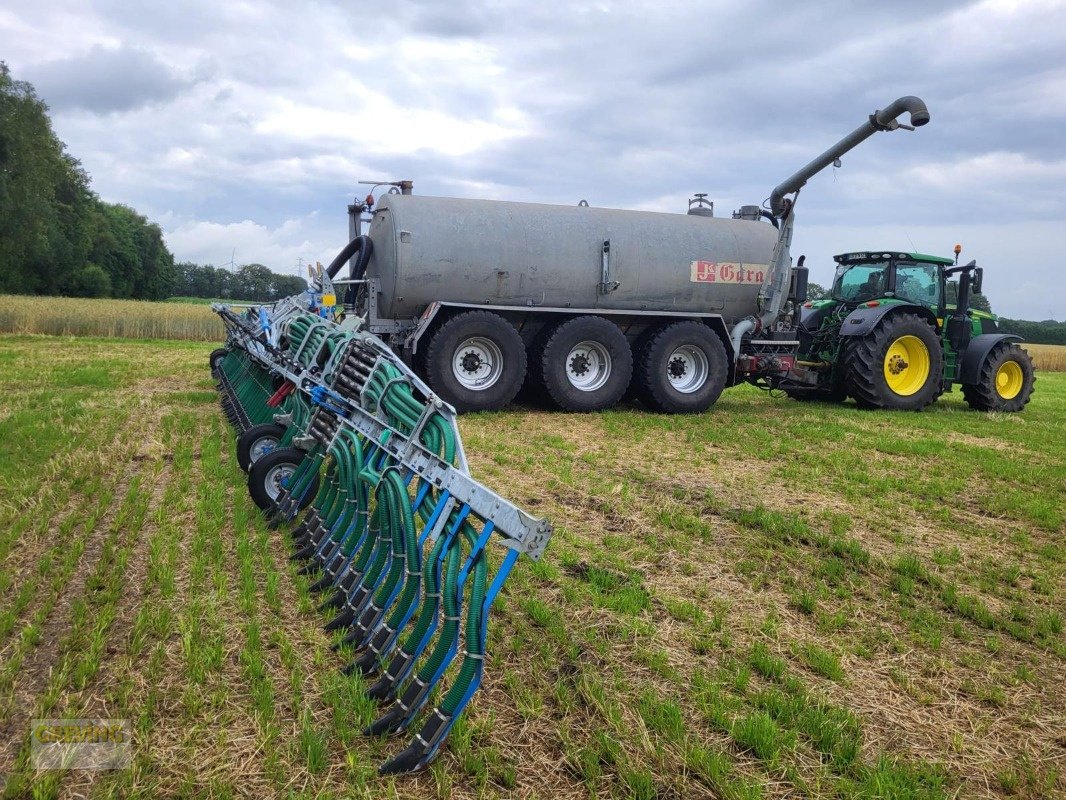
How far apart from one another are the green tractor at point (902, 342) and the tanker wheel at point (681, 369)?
154cm

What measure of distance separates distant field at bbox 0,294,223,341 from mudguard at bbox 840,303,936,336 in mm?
18152

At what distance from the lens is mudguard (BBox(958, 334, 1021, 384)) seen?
1141 cm

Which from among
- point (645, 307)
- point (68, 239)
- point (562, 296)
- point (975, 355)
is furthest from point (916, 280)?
point (68, 239)

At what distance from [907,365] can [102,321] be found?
2061 centimetres

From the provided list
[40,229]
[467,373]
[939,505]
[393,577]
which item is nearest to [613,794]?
[393,577]

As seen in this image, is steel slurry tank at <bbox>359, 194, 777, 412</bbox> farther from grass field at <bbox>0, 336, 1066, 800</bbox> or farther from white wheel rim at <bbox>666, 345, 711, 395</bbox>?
grass field at <bbox>0, 336, 1066, 800</bbox>

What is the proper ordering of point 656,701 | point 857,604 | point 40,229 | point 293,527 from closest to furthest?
point 656,701 → point 857,604 → point 293,527 → point 40,229

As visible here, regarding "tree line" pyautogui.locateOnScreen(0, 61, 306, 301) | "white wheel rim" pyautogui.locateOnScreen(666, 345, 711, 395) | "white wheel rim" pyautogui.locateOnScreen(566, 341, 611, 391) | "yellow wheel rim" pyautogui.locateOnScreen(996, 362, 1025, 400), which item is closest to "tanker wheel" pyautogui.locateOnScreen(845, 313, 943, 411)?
"yellow wheel rim" pyautogui.locateOnScreen(996, 362, 1025, 400)

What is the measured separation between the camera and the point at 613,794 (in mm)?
2303

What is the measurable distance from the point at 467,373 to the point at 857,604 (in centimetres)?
617

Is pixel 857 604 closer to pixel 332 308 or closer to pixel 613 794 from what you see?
pixel 613 794

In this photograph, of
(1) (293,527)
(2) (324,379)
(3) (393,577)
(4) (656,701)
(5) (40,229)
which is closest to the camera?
(4) (656,701)

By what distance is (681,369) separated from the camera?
10.3m

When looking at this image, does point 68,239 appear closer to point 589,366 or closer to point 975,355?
point 589,366
